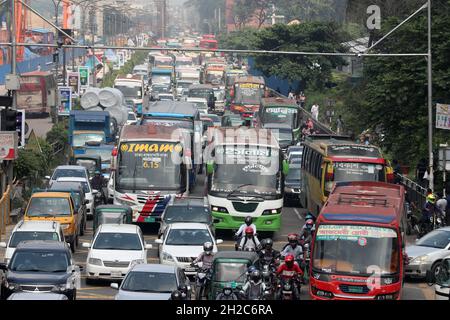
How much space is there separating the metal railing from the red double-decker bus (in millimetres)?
15139

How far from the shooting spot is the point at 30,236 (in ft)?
95.6

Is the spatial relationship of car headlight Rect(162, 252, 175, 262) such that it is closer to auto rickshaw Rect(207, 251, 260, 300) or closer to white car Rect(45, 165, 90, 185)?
auto rickshaw Rect(207, 251, 260, 300)

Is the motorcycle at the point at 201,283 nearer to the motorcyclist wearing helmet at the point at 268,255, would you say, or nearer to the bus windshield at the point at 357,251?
the motorcyclist wearing helmet at the point at 268,255

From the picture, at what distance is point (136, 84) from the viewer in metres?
84.2

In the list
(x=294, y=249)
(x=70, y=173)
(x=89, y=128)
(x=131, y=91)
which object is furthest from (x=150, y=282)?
(x=131, y=91)

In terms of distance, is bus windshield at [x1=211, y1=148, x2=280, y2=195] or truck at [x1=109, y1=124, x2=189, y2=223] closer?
bus windshield at [x1=211, y1=148, x2=280, y2=195]

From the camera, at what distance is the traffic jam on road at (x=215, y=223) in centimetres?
2392

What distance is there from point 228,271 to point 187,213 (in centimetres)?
894

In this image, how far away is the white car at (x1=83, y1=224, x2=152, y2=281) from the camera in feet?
92.2

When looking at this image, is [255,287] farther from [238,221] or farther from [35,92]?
[35,92]

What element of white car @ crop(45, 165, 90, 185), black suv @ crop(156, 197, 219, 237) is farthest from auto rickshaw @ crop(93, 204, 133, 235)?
white car @ crop(45, 165, 90, 185)

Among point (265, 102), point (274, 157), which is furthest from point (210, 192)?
point (265, 102)

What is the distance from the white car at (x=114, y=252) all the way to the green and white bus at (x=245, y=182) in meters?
6.65
